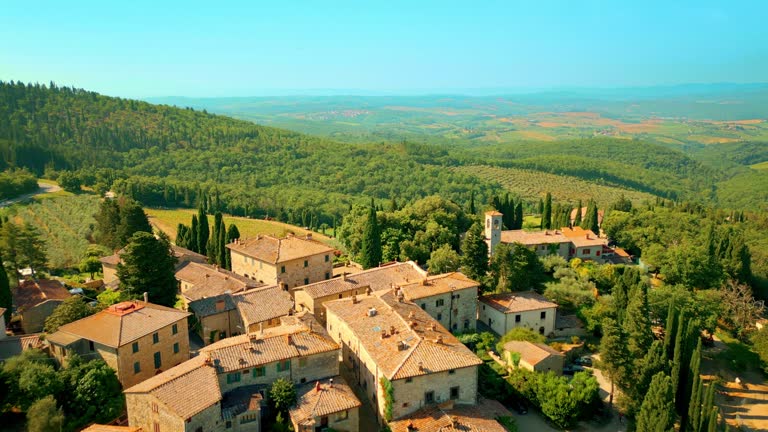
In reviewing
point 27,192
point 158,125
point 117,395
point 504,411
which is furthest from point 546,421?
point 158,125

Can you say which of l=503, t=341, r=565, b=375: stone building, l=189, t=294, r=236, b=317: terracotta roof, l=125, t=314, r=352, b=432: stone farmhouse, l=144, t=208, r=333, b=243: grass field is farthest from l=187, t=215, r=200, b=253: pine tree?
l=503, t=341, r=565, b=375: stone building

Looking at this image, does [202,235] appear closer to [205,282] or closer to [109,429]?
[205,282]

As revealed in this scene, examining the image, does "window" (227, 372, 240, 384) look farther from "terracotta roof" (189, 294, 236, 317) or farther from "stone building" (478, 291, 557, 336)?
"stone building" (478, 291, 557, 336)

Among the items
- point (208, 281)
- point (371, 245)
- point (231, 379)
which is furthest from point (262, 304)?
point (371, 245)

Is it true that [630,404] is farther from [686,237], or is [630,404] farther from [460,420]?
[686,237]

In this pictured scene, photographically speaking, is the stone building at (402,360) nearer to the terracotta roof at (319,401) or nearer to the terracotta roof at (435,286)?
the terracotta roof at (319,401)

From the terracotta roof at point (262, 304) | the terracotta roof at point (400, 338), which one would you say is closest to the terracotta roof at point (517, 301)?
the terracotta roof at point (400, 338)

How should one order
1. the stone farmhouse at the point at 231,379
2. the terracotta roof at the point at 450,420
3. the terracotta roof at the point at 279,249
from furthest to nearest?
the terracotta roof at the point at 279,249 < the terracotta roof at the point at 450,420 < the stone farmhouse at the point at 231,379
